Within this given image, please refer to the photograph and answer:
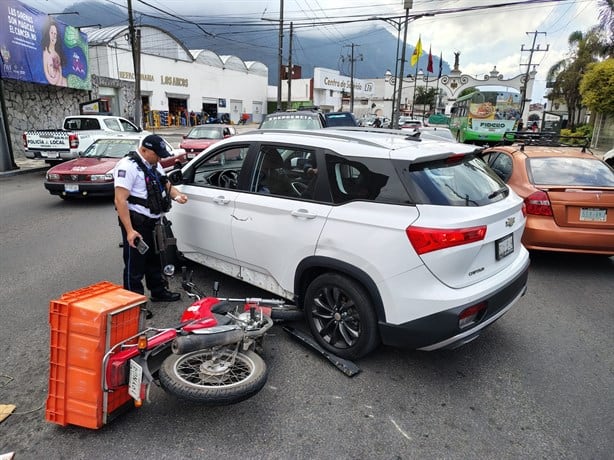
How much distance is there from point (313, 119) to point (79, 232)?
23.0 ft

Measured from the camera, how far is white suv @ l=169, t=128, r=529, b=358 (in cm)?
286

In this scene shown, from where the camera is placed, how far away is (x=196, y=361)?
9.29 ft

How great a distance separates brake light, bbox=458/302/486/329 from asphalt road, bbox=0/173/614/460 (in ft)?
1.76

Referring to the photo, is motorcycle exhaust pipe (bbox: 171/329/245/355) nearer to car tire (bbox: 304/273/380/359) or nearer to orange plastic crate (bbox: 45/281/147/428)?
orange plastic crate (bbox: 45/281/147/428)

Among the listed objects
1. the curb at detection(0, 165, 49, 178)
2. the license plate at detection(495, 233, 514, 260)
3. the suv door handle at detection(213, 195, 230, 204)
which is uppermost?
the suv door handle at detection(213, 195, 230, 204)

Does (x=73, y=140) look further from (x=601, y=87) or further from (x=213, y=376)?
(x=601, y=87)

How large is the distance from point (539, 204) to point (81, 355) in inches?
203

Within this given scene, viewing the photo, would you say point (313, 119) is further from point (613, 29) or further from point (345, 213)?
point (613, 29)

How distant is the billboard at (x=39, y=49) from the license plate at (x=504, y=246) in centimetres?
1661

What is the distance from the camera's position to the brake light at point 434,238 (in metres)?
2.79

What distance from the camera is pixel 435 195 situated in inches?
117

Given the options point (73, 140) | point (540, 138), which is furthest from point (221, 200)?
point (73, 140)

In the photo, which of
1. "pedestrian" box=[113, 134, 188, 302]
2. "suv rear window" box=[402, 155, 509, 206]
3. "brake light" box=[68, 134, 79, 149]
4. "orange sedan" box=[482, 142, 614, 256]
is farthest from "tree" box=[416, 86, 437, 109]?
"pedestrian" box=[113, 134, 188, 302]

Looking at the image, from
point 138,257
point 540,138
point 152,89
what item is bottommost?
point 138,257
